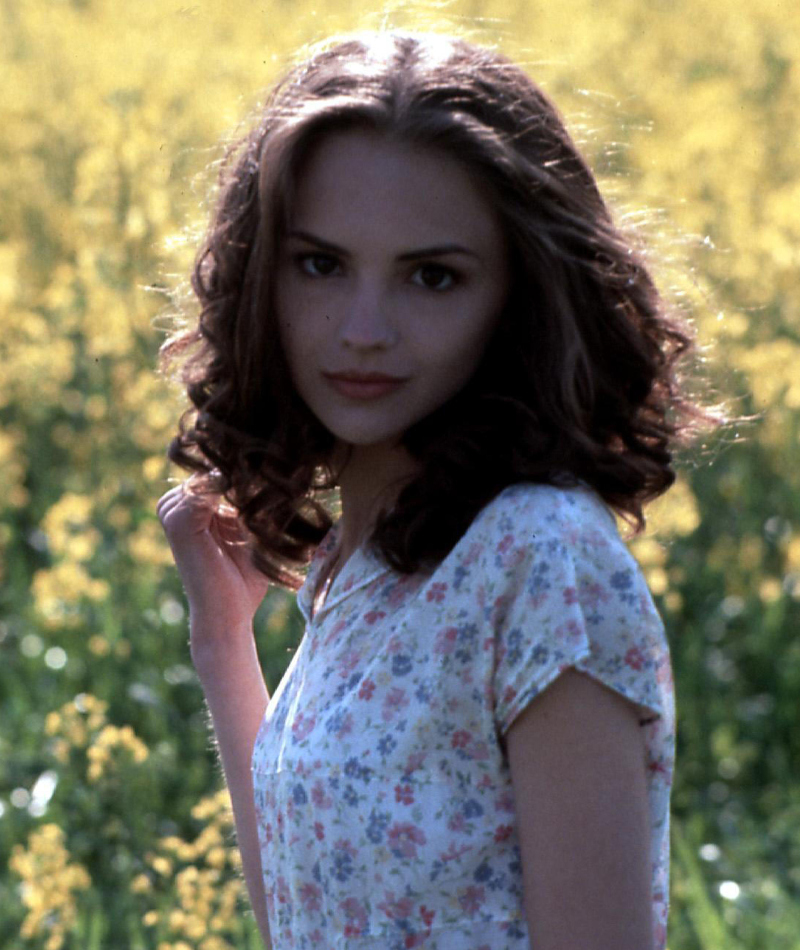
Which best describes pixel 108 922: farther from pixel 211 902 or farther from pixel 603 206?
pixel 603 206

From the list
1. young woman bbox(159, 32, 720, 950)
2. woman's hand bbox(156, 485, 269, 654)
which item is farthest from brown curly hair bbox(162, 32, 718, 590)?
woman's hand bbox(156, 485, 269, 654)

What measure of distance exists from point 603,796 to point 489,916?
0.16m

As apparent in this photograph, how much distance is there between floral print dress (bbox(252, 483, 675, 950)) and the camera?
1229 millimetres

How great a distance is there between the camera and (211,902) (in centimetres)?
299

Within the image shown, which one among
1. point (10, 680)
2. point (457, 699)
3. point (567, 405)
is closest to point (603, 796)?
point (457, 699)

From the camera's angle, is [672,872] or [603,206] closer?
[603,206]

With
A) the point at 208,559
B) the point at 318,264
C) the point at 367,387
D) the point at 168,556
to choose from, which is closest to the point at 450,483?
the point at 367,387

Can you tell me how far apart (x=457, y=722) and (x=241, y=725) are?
0.52 metres

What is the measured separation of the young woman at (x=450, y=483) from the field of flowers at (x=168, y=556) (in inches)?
10.7

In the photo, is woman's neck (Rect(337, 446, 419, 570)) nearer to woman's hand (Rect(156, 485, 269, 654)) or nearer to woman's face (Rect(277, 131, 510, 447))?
woman's face (Rect(277, 131, 510, 447))

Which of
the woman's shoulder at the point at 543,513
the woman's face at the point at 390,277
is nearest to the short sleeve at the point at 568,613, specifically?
the woman's shoulder at the point at 543,513

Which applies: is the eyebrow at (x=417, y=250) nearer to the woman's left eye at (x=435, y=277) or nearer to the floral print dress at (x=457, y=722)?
the woman's left eye at (x=435, y=277)

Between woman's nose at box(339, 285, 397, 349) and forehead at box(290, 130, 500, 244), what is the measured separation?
5 cm

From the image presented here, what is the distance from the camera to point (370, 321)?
1368 mm
